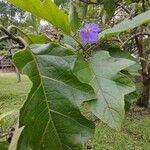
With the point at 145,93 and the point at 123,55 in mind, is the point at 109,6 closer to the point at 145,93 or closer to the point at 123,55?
the point at 123,55

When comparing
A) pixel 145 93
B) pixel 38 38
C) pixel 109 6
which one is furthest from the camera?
pixel 145 93

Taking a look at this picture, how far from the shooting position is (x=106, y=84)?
58 cm

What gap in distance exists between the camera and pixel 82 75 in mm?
565

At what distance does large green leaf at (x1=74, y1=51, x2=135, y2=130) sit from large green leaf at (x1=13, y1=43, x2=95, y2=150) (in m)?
0.02

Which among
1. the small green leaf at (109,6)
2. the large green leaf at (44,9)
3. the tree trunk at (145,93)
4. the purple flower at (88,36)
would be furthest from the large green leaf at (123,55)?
the tree trunk at (145,93)

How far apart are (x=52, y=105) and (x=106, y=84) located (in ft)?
0.32

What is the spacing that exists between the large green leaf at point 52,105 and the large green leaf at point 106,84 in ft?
0.07

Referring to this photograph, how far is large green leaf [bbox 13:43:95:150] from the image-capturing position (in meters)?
0.52

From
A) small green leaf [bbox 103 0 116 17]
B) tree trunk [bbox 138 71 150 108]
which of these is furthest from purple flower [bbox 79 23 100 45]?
tree trunk [bbox 138 71 150 108]

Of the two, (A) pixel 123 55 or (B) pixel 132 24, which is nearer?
(B) pixel 132 24

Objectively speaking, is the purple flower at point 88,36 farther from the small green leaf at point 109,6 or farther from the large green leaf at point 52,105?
the small green leaf at point 109,6

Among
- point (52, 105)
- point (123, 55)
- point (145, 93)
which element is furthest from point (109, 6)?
point (145, 93)

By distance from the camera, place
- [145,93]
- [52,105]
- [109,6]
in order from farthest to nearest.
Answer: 1. [145,93]
2. [109,6]
3. [52,105]

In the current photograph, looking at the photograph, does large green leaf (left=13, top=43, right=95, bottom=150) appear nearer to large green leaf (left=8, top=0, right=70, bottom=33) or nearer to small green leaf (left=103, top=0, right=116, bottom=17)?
large green leaf (left=8, top=0, right=70, bottom=33)
